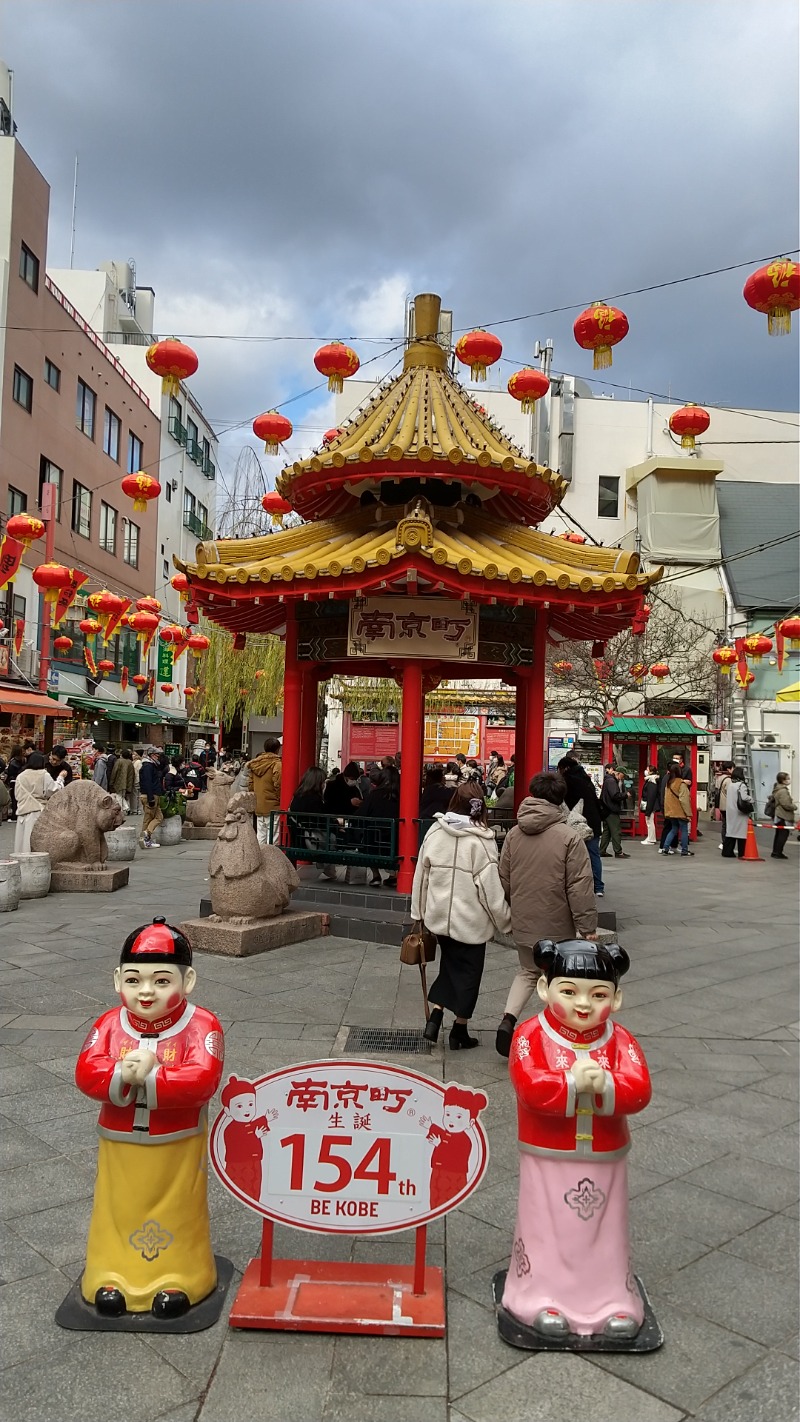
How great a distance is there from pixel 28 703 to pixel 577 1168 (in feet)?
64.2

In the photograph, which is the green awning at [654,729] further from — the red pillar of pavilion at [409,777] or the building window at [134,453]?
the building window at [134,453]

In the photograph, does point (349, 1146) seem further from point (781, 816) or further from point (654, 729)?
point (654, 729)

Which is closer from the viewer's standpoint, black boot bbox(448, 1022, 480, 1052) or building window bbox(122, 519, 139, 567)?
black boot bbox(448, 1022, 480, 1052)

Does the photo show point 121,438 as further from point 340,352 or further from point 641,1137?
point 641,1137

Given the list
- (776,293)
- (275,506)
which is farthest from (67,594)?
(776,293)

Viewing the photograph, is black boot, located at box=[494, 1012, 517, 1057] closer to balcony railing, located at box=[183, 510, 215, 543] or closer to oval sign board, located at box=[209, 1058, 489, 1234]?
oval sign board, located at box=[209, 1058, 489, 1234]

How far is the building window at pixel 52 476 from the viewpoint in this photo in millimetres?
23891

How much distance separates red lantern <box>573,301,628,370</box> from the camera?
782cm

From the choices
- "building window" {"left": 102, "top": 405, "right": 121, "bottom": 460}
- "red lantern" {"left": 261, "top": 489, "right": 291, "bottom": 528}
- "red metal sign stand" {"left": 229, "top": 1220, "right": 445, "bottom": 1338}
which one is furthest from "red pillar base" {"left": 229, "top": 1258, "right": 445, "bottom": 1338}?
"building window" {"left": 102, "top": 405, "right": 121, "bottom": 460}

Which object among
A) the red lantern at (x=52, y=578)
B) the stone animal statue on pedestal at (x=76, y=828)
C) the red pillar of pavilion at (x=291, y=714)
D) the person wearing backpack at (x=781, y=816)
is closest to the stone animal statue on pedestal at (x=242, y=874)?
the red pillar of pavilion at (x=291, y=714)

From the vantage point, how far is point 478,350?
9.83 metres

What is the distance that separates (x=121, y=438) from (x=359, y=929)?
85.0 ft

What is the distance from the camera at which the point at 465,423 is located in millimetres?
9852

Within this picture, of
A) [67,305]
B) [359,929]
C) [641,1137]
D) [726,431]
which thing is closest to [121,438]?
[67,305]
